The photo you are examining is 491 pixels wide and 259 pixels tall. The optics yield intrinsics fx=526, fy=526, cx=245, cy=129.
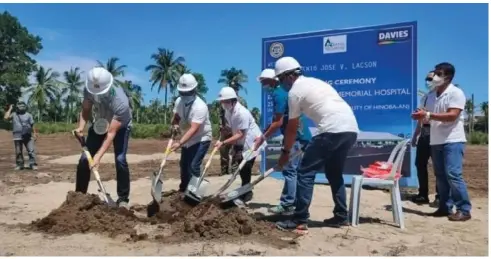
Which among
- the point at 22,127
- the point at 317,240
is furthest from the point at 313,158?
the point at 22,127

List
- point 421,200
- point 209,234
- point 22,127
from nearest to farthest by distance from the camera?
point 209,234, point 421,200, point 22,127

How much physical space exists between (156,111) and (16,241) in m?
77.8

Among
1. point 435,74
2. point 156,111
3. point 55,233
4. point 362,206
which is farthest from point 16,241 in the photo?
point 156,111

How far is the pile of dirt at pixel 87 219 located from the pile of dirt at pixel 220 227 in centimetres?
38

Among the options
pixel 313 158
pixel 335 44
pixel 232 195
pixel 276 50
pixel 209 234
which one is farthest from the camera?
pixel 276 50

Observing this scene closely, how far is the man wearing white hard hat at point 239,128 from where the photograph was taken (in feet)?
21.4

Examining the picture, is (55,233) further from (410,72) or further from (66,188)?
(410,72)

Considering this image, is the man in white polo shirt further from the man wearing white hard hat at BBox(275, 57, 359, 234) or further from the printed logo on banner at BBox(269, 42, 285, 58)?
the printed logo on banner at BBox(269, 42, 285, 58)

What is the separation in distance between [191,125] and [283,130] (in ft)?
3.71

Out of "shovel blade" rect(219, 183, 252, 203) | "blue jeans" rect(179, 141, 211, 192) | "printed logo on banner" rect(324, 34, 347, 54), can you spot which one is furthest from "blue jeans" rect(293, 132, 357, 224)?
"printed logo on banner" rect(324, 34, 347, 54)

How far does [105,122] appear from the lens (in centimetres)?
588

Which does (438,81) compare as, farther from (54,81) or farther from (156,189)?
(54,81)


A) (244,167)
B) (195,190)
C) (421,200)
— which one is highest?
(244,167)

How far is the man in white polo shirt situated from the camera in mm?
5746
